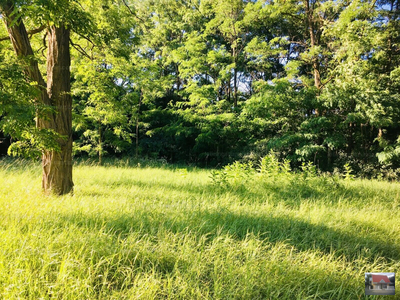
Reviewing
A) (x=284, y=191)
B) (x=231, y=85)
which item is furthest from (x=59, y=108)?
(x=231, y=85)

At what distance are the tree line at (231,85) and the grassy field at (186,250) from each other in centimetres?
145

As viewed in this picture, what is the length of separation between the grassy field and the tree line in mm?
1448

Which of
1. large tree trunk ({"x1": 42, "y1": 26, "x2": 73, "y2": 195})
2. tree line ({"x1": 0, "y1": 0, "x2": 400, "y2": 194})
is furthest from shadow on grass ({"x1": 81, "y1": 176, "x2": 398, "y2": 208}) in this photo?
tree line ({"x1": 0, "y1": 0, "x2": 400, "y2": 194})

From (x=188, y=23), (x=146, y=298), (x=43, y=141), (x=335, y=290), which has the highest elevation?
(x=188, y=23)

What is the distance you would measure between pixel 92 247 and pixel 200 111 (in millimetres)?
10470

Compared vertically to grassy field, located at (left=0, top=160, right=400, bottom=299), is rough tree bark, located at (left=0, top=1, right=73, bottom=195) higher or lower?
higher

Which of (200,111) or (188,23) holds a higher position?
(188,23)

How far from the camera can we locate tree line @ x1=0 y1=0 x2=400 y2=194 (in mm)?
4184

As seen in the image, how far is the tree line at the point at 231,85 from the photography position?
418 centimetres

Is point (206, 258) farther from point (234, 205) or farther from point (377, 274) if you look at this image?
point (234, 205)

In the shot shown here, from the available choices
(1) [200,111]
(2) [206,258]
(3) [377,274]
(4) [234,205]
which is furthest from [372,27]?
(2) [206,258]

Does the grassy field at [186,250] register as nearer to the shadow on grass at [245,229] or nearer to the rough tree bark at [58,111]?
the shadow on grass at [245,229]

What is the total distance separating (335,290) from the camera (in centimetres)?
183

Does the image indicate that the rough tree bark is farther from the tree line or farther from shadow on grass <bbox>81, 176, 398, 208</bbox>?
shadow on grass <bbox>81, 176, 398, 208</bbox>
